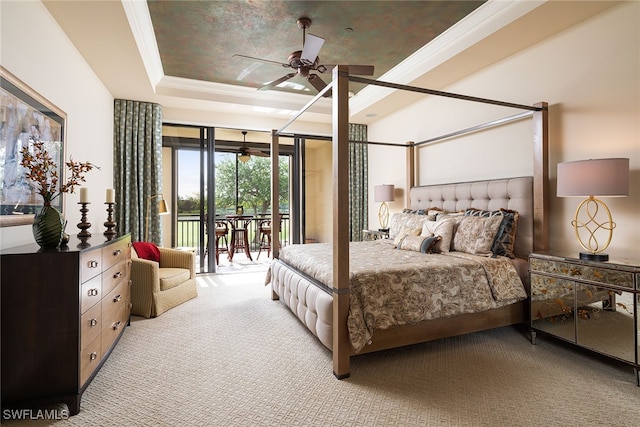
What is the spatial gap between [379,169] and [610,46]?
142 inches

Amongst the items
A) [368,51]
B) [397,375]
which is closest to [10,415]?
[397,375]

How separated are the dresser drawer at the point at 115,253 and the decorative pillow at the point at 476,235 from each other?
10.2ft

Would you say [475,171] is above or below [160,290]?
above

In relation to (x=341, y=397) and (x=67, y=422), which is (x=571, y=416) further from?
(x=67, y=422)

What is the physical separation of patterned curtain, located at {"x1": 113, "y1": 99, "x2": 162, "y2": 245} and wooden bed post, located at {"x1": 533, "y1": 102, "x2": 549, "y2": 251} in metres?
4.87

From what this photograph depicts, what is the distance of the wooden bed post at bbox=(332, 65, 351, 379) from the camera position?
88.1 inches

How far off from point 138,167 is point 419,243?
4.15m

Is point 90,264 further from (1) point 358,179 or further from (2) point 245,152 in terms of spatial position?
(1) point 358,179

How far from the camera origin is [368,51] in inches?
153

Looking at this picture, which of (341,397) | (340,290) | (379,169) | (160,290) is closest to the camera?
(341,397)

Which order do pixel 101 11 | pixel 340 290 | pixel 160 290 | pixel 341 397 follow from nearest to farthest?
pixel 341 397 → pixel 340 290 → pixel 101 11 → pixel 160 290

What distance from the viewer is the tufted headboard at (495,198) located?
123 inches

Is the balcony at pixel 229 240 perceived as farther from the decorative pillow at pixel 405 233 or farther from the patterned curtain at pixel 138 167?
the decorative pillow at pixel 405 233

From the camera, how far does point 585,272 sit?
93.0 inches
